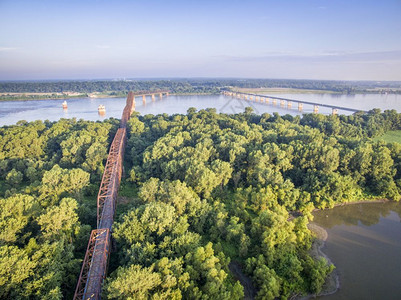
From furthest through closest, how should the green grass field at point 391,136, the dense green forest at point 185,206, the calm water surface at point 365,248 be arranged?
1. the green grass field at point 391,136
2. the calm water surface at point 365,248
3. the dense green forest at point 185,206

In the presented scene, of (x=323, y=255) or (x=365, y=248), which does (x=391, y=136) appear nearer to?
(x=365, y=248)

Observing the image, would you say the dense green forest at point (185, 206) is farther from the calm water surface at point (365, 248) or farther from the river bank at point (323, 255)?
the calm water surface at point (365, 248)

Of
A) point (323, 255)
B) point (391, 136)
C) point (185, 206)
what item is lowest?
point (323, 255)

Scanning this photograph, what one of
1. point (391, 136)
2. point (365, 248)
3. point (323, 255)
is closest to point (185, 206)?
point (323, 255)

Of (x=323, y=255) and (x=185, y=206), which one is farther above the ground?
(x=185, y=206)

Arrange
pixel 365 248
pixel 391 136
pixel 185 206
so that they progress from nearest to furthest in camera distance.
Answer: pixel 365 248 → pixel 185 206 → pixel 391 136

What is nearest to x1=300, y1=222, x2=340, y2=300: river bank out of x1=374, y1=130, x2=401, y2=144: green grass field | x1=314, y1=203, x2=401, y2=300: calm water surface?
x1=314, y1=203, x2=401, y2=300: calm water surface

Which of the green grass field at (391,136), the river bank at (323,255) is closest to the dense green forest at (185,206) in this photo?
the river bank at (323,255)
